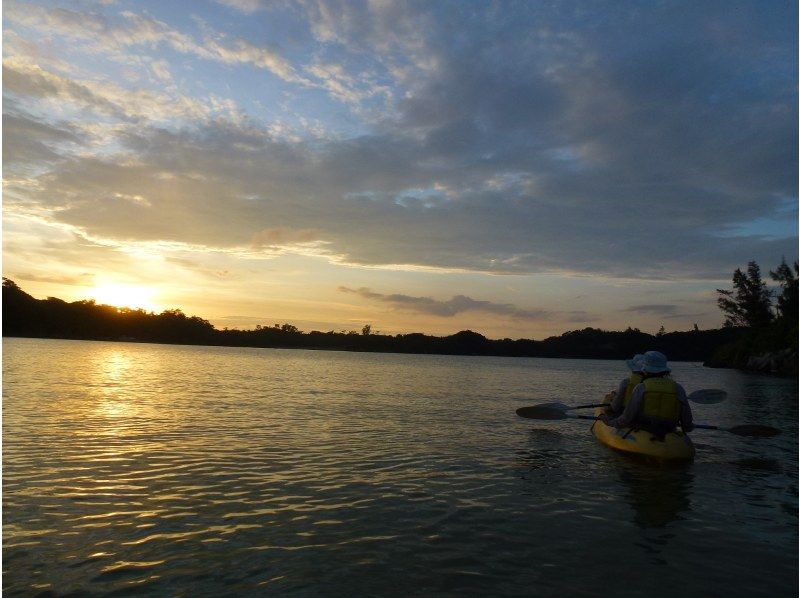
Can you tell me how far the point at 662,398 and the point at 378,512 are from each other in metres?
8.81

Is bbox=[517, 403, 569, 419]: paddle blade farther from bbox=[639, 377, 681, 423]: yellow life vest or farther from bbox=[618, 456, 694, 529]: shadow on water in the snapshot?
bbox=[639, 377, 681, 423]: yellow life vest

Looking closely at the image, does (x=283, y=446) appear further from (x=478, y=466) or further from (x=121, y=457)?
(x=478, y=466)

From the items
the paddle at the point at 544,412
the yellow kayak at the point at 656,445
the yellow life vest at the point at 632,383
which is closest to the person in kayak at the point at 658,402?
the yellow kayak at the point at 656,445

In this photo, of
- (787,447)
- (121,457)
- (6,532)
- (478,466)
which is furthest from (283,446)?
(787,447)

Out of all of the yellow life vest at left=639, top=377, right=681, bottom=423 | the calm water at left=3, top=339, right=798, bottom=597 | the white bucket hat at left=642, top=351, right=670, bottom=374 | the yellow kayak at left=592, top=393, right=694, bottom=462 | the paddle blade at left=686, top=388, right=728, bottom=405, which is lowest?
the calm water at left=3, top=339, right=798, bottom=597

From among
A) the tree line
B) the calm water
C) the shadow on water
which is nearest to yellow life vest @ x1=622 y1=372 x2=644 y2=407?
the calm water

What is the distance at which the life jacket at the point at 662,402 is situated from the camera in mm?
14242

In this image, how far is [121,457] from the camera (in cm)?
1360

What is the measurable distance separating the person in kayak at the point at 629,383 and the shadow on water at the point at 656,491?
7.01 feet

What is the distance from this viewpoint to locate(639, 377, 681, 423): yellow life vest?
14234mm

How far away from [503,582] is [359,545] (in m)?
2.17

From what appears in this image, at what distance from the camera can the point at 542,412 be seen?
20141 millimetres

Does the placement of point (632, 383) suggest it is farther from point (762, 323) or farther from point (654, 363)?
point (762, 323)

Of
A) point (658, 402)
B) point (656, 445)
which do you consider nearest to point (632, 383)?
point (658, 402)
